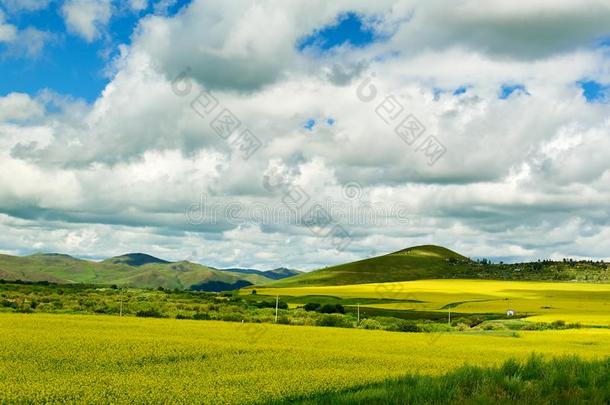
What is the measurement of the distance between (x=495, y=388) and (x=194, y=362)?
42.7 feet

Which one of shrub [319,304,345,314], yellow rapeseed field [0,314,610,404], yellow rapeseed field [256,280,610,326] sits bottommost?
shrub [319,304,345,314]

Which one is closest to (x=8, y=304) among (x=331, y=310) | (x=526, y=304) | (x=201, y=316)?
(x=201, y=316)

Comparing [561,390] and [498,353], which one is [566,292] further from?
[561,390]

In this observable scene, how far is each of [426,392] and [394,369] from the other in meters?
8.76

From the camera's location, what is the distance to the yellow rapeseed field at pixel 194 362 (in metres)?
17.8

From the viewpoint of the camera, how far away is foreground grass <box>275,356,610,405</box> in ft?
53.6

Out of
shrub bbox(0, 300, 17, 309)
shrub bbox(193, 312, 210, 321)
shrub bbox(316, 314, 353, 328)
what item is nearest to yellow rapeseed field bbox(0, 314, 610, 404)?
shrub bbox(316, 314, 353, 328)

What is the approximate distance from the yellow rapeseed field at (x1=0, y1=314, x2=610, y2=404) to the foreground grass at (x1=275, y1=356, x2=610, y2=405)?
235 centimetres

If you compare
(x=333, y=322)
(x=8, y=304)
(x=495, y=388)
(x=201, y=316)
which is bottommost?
(x=333, y=322)

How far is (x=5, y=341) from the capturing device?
28188 mm

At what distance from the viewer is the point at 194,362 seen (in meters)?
25.3

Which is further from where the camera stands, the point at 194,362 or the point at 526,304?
the point at 526,304

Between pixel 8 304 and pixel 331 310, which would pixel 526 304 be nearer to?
pixel 331 310

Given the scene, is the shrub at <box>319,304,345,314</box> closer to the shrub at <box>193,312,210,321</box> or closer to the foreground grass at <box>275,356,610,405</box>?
the shrub at <box>193,312,210,321</box>
